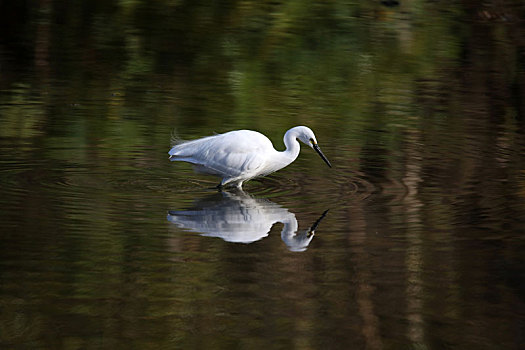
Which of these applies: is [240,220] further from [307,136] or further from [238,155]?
[307,136]

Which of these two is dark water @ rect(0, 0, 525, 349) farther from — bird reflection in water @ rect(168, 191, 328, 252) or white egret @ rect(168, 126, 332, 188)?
white egret @ rect(168, 126, 332, 188)

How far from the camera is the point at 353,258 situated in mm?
6844

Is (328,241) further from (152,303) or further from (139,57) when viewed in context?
(139,57)

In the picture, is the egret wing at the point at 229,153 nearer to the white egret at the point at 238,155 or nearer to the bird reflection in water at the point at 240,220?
the white egret at the point at 238,155

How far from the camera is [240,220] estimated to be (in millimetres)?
7867

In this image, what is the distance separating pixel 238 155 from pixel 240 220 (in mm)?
1169

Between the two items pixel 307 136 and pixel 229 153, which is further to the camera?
pixel 307 136

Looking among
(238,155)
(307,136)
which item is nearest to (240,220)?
(238,155)

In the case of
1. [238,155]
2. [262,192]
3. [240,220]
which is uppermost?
[238,155]

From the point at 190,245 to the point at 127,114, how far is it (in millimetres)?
5530

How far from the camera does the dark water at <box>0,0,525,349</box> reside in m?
5.61

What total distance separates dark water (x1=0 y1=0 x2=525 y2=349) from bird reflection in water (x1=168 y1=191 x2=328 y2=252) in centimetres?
3

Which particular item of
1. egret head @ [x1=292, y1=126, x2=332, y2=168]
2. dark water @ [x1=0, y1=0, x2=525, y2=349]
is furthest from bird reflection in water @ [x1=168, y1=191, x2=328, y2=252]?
egret head @ [x1=292, y1=126, x2=332, y2=168]

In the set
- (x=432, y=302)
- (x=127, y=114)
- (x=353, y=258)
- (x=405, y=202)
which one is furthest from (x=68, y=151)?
(x=432, y=302)
